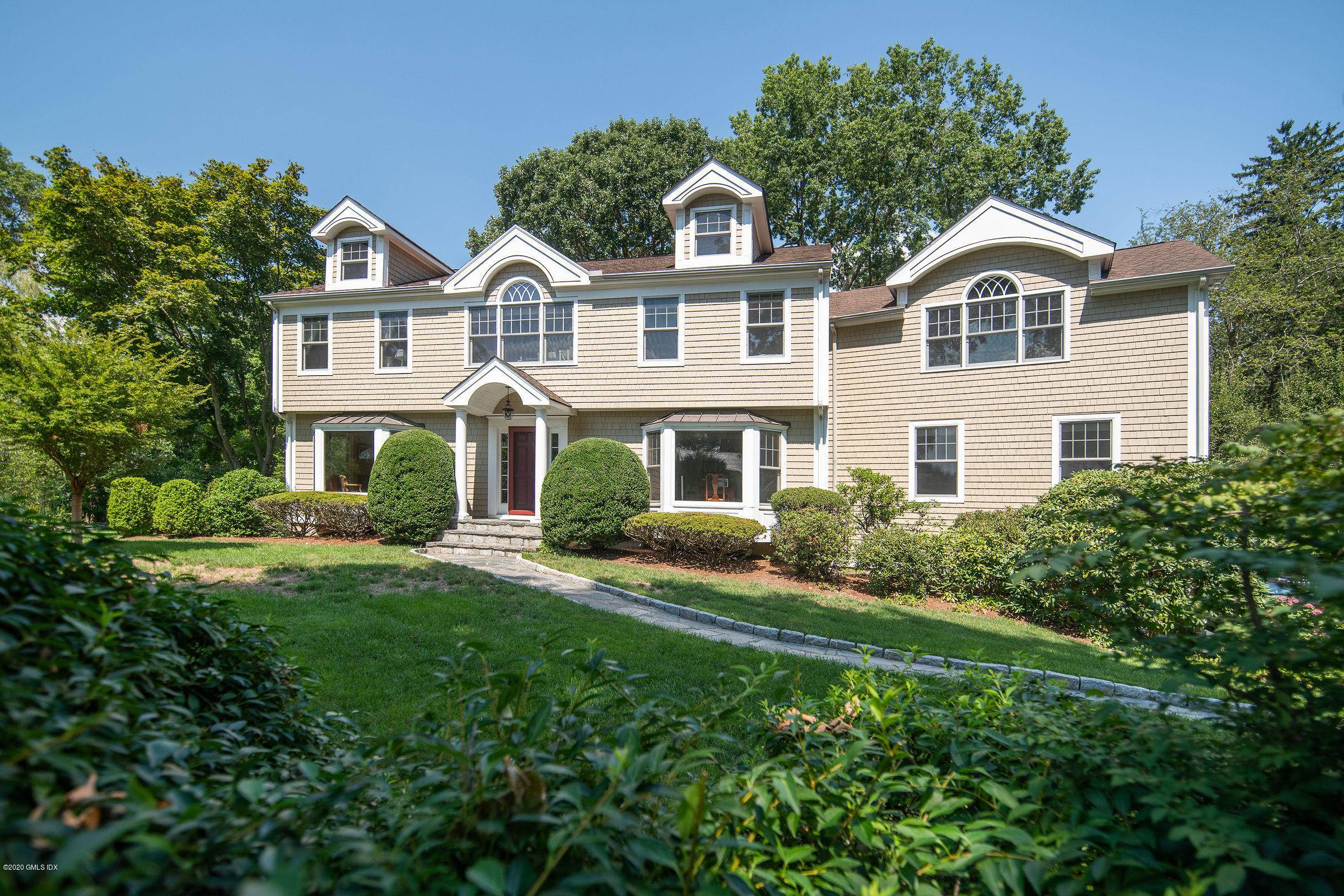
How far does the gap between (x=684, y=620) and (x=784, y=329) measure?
8039 millimetres

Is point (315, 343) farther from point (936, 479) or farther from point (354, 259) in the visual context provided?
point (936, 479)

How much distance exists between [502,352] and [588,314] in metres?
2.46

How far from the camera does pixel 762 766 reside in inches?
59.7

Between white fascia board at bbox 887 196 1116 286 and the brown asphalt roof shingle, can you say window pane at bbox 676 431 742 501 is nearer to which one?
white fascia board at bbox 887 196 1116 286

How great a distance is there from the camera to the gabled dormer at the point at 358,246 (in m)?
15.3

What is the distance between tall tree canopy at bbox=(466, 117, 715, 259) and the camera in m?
25.2

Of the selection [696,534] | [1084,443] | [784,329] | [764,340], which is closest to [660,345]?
[764,340]

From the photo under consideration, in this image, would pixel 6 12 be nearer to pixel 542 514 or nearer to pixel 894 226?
pixel 542 514

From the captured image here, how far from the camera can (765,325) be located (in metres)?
13.6

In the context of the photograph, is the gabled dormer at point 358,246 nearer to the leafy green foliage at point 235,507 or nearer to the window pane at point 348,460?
the window pane at point 348,460

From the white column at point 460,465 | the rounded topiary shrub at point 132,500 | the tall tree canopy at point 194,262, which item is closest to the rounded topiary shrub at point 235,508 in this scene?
the rounded topiary shrub at point 132,500

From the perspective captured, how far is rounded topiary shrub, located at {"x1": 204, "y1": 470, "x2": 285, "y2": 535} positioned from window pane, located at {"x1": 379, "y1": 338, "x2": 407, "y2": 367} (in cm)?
445

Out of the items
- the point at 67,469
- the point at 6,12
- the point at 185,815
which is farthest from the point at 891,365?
the point at 6,12

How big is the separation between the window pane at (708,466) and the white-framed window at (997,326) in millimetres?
5170
